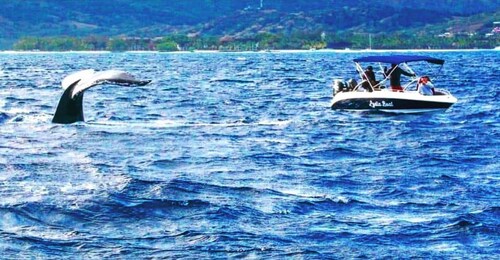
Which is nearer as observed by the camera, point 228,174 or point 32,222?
point 32,222

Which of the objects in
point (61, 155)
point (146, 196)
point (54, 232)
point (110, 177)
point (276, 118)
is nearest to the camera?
point (54, 232)

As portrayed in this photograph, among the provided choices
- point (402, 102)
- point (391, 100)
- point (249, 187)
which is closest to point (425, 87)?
point (402, 102)

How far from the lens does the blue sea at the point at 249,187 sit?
74.9 ft

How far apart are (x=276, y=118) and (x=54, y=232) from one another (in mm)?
29569

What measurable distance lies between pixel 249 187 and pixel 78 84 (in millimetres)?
14103

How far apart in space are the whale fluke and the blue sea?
84cm

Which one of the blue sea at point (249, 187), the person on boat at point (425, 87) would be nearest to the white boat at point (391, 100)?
the person on boat at point (425, 87)

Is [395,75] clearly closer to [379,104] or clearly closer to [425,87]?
[425,87]

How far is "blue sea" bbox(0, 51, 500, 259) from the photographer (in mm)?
22844

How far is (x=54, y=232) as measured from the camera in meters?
23.6

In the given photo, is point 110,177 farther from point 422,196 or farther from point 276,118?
point 276,118

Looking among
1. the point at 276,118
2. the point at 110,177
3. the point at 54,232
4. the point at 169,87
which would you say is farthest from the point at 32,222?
the point at 169,87

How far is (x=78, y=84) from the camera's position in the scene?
41781 mm

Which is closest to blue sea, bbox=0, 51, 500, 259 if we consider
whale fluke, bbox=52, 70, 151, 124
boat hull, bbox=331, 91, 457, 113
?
whale fluke, bbox=52, 70, 151, 124
